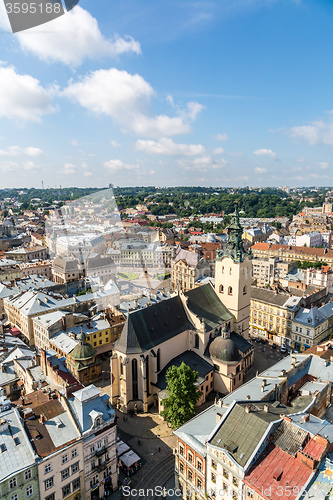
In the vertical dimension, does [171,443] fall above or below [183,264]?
below

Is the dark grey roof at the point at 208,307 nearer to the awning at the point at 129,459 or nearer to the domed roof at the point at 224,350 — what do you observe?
the domed roof at the point at 224,350

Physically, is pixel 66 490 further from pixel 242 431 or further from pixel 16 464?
pixel 242 431

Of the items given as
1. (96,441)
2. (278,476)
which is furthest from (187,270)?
(278,476)

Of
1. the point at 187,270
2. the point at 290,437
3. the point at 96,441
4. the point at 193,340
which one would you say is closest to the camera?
the point at 290,437

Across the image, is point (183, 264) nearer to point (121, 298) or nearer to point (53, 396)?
point (121, 298)

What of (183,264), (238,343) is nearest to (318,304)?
(238,343)

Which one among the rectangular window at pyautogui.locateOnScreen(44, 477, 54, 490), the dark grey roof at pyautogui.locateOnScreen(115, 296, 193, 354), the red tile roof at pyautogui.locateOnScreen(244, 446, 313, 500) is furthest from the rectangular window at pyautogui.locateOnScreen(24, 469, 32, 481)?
the dark grey roof at pyautogui.locateOnScreen(115, 296, 193, 354)
